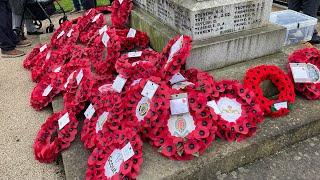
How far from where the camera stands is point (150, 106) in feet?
8.06

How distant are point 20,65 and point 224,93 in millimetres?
3881

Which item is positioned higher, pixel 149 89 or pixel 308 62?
pixel 149 89

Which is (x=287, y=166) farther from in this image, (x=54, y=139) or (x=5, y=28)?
(x=5, y=28)

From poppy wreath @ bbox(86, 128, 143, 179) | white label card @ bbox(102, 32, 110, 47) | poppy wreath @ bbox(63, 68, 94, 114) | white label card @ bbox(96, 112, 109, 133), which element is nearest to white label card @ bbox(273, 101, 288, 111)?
poppy wreath @ bbox(86, 128, 143, 179)

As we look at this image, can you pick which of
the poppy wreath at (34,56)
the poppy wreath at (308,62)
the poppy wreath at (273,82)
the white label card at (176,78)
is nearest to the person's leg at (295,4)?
the poppy wreath at (308,62)

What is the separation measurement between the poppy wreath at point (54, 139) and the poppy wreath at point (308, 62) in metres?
2.24

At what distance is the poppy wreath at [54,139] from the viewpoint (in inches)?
109

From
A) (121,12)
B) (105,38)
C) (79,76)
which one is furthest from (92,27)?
(79,76)

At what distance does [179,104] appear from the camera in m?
2.47

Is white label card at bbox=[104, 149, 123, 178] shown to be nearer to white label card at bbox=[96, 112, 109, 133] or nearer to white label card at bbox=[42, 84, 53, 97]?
white label card at bbox=[96, 112, 109, 133]

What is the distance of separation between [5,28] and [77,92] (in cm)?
298

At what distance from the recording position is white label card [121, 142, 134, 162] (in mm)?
2238

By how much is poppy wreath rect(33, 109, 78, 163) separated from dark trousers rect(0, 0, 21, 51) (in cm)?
298

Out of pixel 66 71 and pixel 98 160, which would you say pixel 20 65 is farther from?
pixel 98 160
